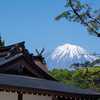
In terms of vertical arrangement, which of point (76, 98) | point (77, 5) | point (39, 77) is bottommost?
point (76, 98)

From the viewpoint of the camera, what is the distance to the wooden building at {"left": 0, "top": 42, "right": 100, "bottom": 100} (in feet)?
28.3

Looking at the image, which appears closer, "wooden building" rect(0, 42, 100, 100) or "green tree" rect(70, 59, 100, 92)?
"wooden building" rect(0, 42, 100, 100)

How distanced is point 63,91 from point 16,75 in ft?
9.97

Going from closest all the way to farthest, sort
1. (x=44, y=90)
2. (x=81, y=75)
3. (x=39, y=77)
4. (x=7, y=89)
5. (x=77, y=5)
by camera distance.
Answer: (x=7, y=89)
(x=44, y=90)
(x=39, y=77)
(x=77, y=5)
(x=81, y=75)

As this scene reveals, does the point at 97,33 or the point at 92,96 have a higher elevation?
the point at 97,33

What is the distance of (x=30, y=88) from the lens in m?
8.58

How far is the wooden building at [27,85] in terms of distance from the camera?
861 centimetres

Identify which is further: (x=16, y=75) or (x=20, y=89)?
(x=16, y=75)

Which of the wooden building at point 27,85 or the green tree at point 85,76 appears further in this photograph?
the green tree at point 85,76

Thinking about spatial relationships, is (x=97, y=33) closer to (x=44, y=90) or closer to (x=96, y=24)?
(x=96, y=24)

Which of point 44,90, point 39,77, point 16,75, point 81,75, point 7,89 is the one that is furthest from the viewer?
point 81,75

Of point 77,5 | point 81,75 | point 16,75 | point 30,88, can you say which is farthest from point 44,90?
point 81,75

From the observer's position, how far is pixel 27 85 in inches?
350

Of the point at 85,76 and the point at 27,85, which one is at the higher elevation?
the point at 85,76
